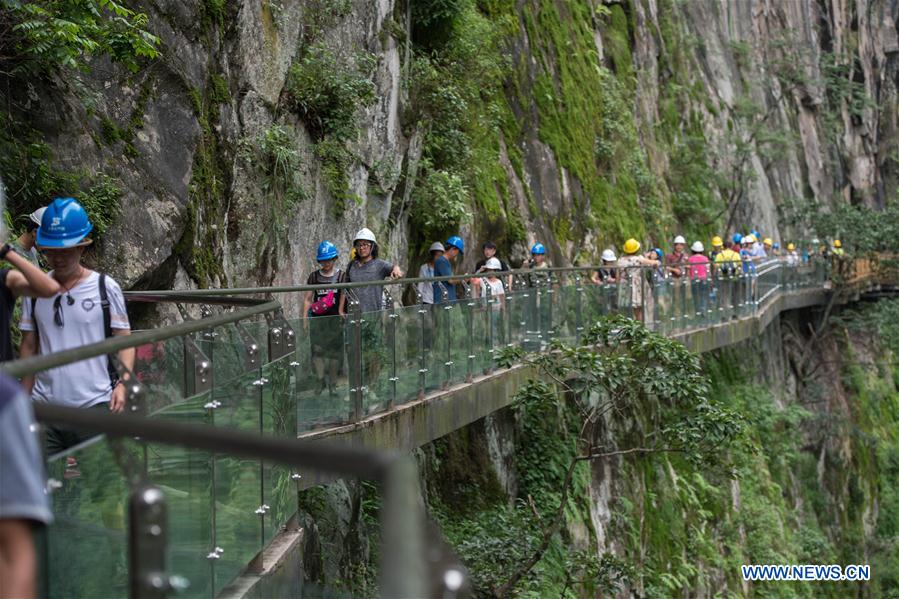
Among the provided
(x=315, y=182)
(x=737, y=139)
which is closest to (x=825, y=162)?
(x=737, y=139)

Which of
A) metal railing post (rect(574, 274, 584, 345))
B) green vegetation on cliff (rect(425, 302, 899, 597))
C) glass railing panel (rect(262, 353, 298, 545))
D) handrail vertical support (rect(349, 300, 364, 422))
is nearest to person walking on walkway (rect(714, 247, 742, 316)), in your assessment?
green vegetation on cliff (rect(425, 302, 899, 597))

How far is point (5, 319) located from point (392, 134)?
40.3 feet

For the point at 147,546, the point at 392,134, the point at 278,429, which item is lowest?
the point at 278,429

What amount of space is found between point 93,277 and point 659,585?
1428 cm

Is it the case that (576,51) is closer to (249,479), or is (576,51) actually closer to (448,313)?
(448,313)

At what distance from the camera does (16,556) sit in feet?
8.30

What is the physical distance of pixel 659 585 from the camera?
59.6 ft

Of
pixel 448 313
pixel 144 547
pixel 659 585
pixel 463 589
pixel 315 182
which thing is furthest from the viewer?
pixel 659 585

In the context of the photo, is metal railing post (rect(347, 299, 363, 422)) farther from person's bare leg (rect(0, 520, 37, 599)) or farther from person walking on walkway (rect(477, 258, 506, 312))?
person's bare leg (rect(0, 520, 37, 599))

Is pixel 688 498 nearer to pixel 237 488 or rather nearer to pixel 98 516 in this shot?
pixel 237 488

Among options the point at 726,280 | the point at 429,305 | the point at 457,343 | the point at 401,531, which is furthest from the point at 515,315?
the point at 401,531

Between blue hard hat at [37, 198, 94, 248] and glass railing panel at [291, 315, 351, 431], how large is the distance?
3209mm

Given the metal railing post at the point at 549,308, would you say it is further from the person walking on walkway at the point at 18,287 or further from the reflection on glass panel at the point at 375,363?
the person walking on walkway at the point at 18,287

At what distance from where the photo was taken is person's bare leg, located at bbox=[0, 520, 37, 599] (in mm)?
2521
